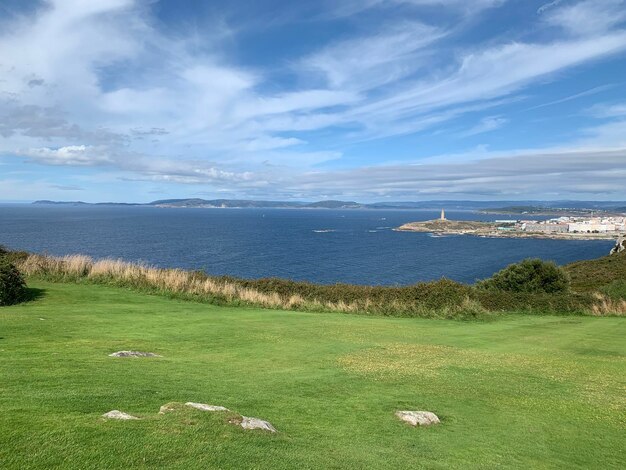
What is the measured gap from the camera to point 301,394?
8.26m

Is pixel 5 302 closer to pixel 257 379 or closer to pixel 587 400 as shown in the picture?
pixel 257 379

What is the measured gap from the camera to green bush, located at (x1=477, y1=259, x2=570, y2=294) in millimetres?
28719

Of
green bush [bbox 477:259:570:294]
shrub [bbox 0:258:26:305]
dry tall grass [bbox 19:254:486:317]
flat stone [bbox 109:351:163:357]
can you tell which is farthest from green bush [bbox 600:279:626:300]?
shrub [bbox 0:258:26:305]

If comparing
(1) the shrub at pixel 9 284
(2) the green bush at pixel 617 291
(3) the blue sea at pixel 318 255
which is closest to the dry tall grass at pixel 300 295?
(2) the green bush at pixel 617 291

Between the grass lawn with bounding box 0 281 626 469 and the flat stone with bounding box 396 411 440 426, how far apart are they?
5.8 inches

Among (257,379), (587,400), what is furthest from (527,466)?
(257,379)

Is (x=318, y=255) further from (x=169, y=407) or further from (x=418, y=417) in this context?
(x=169, y=407)

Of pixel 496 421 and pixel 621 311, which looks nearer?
pixel 496 421

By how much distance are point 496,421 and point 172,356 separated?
687cm

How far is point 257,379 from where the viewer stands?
907 cm

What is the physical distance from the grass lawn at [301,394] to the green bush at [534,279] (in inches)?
518

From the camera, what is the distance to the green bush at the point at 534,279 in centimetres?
2872

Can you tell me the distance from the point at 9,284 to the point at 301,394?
1452 centimetres

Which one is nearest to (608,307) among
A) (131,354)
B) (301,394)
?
(301,394)
